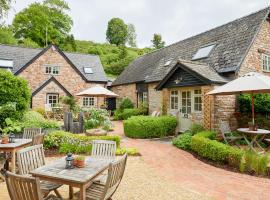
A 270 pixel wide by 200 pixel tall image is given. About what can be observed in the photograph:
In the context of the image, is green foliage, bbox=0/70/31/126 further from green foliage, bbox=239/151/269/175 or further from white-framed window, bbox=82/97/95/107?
white-framed window, bbox=82/97/95/107

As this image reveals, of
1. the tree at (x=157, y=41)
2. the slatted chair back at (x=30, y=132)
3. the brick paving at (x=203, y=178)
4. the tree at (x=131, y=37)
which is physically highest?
the tree at (x=131, y=37)

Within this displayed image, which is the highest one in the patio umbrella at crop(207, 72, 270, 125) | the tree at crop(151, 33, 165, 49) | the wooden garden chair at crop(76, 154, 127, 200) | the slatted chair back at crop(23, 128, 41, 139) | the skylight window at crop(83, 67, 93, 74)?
the tree at crop(151, 33, 165, 49)

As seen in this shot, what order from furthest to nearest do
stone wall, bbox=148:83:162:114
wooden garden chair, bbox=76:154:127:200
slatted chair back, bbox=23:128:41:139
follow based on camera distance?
stone wall, bbox=148:83:162:114, slatted chair back, bbox=23:128:41:139, wooden garden chair, bbox=76:154:127:200

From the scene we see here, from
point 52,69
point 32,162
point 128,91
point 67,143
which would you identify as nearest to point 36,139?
point 32,162

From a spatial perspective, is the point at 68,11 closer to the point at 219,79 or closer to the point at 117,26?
the point at 117,26

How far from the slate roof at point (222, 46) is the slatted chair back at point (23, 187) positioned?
11.3 metres

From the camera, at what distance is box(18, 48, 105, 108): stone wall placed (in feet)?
73.8

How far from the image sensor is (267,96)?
11.6 meters

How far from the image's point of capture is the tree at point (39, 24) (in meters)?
43.9

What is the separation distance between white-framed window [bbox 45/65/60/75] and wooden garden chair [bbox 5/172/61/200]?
21710mm

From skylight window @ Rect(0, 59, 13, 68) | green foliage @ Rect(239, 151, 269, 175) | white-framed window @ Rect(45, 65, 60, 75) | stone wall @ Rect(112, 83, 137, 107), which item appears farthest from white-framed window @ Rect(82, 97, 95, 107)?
green foliage @ Rect(239, 151, 269, 175)

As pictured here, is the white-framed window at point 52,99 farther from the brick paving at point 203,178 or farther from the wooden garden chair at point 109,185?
the wooden garden chair at point 109,185

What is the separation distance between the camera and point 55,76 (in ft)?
77.8

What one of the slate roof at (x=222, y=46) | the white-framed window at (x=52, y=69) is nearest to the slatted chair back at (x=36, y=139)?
the slate roof at (x=222, y=46)
